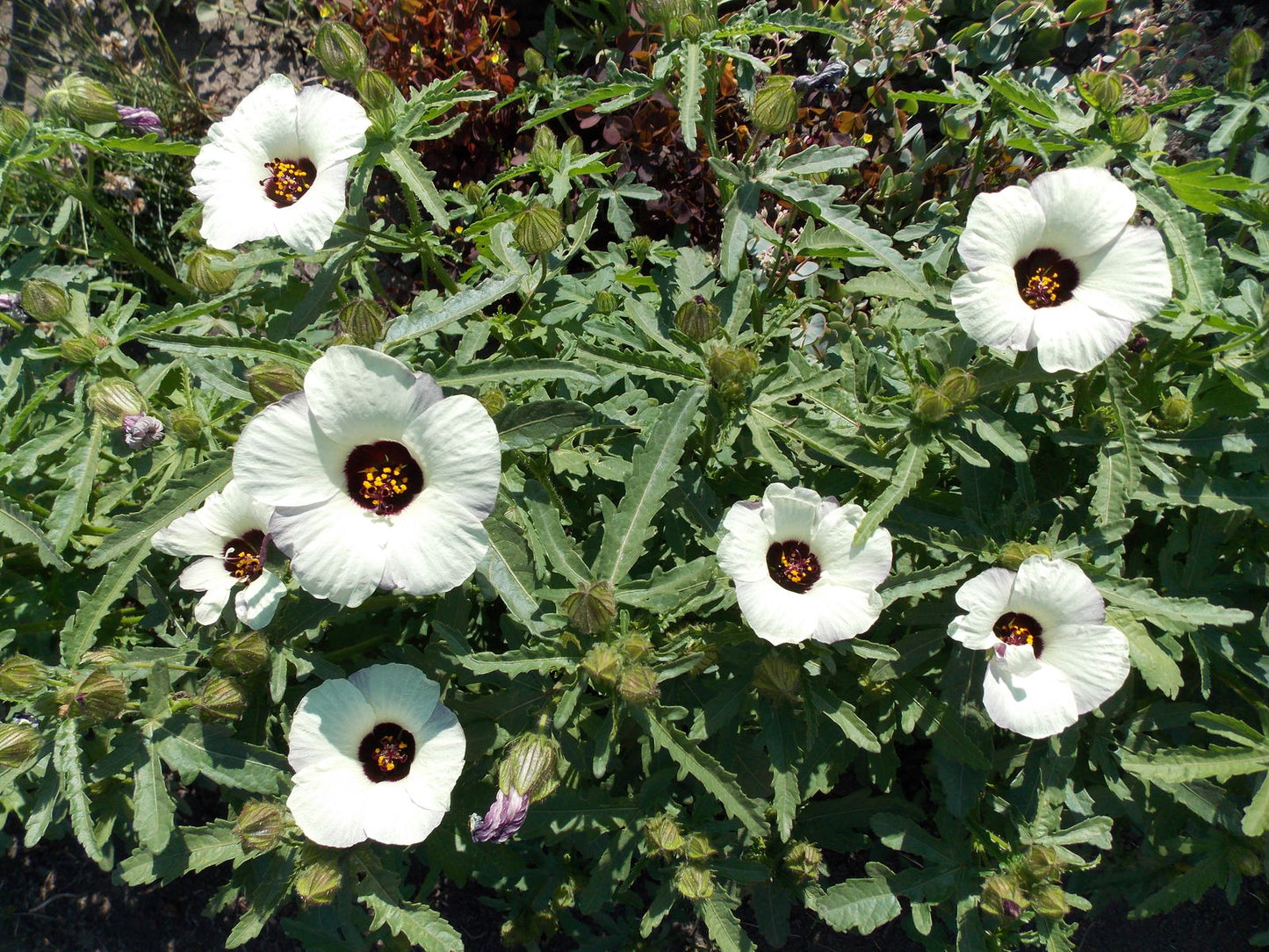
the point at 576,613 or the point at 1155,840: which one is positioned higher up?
the point at 576,613

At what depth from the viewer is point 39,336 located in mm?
2988

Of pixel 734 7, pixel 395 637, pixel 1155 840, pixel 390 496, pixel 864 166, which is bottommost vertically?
pixel 1155 840

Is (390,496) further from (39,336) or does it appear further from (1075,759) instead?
(1075,759)

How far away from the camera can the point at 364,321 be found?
2.16 meters

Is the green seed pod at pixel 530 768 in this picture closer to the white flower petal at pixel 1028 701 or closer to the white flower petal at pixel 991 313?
the white flower petal at pixel 1028 701

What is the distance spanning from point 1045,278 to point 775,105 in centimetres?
89

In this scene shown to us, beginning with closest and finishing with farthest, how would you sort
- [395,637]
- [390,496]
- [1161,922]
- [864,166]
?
[390,496] < [395,637] < [1161,922] < [864,166]

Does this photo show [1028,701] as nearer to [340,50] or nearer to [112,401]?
[340,50]

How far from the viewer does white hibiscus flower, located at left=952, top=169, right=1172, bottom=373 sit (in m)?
2.17

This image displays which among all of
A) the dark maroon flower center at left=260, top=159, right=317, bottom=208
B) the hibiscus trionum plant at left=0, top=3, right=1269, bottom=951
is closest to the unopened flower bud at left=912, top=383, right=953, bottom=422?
the hibiscus trionum plant at left=0, top=3, right=1269, bottom=951

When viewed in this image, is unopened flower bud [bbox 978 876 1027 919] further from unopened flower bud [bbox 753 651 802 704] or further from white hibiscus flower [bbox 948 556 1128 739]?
unopened flower bud [bbox 753 651 802 704]

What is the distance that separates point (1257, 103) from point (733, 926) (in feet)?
10.3

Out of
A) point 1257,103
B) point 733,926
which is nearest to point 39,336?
point 733,926

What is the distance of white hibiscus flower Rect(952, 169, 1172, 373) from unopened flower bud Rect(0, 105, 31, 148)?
288 cm
